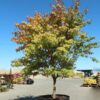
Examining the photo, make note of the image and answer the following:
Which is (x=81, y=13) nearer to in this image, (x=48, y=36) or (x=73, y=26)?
(x=73, y=26)

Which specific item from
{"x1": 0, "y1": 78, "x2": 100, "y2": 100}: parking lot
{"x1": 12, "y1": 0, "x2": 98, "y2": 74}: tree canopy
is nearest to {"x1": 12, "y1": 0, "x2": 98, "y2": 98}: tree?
{"x1": 12, "y1": 0, "x2": 98, "y2": 74}: tree canopy

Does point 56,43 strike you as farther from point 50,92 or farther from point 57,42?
point 50,92

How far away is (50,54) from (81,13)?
11.3 ft

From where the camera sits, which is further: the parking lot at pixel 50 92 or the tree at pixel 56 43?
the parking lot at pixel 50 92

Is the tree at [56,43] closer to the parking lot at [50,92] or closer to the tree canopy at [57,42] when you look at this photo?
the tree canopy at [57,42]

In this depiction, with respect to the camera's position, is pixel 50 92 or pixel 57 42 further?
pixel 50 92

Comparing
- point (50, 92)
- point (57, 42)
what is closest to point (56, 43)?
point (57, 42)

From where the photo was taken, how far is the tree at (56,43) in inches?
815

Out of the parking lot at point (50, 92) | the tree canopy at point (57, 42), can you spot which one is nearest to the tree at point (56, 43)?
the tree canopy at point (57, 42)

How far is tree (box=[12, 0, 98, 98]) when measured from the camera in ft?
67.9

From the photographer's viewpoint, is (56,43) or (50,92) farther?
(50,92)

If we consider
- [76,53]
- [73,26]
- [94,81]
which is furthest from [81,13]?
[94,81]

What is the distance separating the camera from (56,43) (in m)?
20.8

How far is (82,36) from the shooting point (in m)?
21.6
